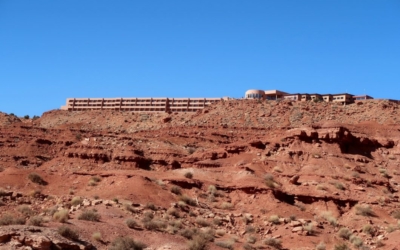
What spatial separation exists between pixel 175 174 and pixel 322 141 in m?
12.7

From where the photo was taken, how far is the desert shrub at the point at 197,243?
18.7 metres

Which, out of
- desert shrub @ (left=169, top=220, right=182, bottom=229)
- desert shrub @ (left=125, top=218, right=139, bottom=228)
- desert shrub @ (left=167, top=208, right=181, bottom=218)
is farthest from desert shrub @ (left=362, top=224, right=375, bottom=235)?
desert shrub @ (left=125, top=218, right=139, bottom=228)

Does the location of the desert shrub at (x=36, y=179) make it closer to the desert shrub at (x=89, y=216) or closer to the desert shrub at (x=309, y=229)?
the desert shrub at (x=89, y=216)

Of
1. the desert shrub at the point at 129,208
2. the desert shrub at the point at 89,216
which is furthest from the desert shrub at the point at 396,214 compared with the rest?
the desert shrub at the point at 89,216

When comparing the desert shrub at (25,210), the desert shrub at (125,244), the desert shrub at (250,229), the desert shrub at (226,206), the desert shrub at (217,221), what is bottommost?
the desert shrub at (250,229)

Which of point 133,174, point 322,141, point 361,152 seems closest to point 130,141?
point 133,174

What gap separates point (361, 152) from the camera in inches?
1647

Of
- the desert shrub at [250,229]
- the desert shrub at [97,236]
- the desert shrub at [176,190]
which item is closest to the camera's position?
the desert shrub at [97,236]

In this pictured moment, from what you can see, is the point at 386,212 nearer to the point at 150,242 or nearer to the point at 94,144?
the point at 150,242

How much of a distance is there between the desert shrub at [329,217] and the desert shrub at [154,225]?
10976 mm

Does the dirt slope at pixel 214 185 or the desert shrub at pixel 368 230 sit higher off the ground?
the dirt slope at pixel 214 185

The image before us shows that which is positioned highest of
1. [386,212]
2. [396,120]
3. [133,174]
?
[396,120]

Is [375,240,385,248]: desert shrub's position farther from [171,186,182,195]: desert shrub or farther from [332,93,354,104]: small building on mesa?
[332,93,354,104]: small building on mesa

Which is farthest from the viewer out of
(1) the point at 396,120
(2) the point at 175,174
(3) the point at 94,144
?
(1) the point at 396,120
